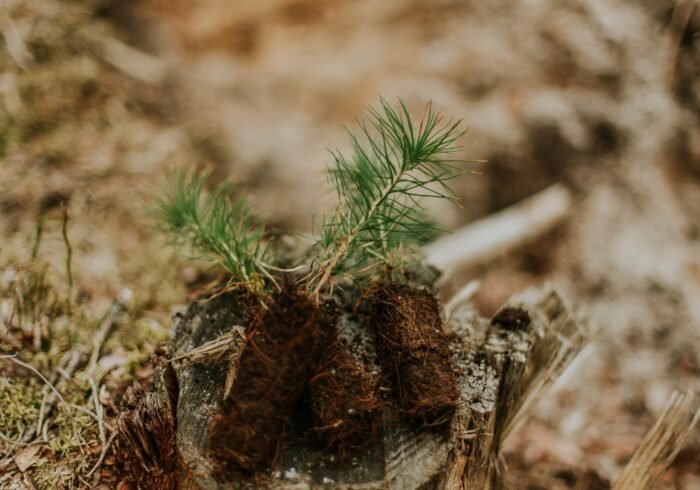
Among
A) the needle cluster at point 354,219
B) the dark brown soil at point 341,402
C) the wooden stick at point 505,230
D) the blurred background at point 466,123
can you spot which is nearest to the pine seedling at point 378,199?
the needle cluster at point 354,219

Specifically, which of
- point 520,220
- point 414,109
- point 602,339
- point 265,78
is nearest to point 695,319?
point 602,339

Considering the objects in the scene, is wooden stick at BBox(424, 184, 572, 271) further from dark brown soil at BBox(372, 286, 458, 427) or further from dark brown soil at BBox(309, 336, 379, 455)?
dark brown soil at BBox(309, 336, 379, 455)

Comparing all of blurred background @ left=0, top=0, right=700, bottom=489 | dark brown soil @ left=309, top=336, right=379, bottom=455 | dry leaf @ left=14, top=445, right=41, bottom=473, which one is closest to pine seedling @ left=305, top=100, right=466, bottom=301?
dark brown soil @ left=309, top=336, right=379, bottom=455

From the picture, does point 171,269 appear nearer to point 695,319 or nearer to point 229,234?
point 229,234

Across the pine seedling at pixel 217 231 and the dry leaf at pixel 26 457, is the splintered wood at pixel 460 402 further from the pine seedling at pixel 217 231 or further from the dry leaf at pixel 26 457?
the dry leaf at pixel 26 457

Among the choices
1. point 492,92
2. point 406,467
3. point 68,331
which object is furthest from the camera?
point 492,92

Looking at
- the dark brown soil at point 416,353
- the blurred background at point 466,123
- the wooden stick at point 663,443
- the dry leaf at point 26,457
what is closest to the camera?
the dark brown soil at point 416,353
